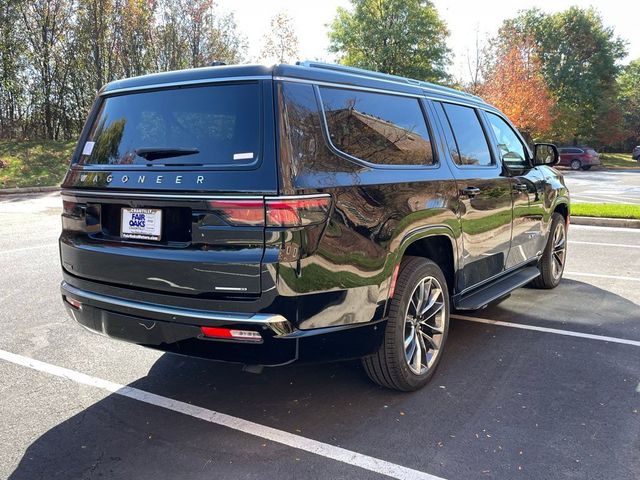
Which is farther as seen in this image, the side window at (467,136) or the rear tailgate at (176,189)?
the side window at (467,136)

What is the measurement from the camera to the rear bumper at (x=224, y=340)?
8.52ft

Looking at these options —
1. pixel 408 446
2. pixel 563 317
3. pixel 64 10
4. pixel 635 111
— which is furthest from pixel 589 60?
pixel 408 446

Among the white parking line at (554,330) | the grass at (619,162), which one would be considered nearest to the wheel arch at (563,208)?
the white parking line at (554,330)

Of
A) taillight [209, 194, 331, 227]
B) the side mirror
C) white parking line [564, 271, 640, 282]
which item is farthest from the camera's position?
white parking line [564, 271, 640, 282]

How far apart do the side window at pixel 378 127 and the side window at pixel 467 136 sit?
1.49 ft

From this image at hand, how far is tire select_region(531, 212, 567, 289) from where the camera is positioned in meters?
5.78

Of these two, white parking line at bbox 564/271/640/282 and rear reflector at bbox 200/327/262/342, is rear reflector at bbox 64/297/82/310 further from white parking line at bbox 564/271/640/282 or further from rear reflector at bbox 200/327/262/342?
white parking line at bbox 564/271/640/282

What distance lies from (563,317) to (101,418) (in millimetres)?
4030

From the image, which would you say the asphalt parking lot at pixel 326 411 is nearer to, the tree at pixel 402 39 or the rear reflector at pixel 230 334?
the rear reflector at pixel 230 334

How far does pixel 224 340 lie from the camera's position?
265 cm

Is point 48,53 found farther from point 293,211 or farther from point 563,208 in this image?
point 293,211

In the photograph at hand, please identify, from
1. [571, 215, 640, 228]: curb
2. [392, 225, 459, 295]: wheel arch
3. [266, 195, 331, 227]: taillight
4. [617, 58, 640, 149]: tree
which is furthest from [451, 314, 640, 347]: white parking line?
[617, 58, 640, 149]: tree

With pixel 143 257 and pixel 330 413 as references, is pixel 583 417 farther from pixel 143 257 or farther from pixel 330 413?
pixel 143 257

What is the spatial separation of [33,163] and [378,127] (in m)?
20.5
